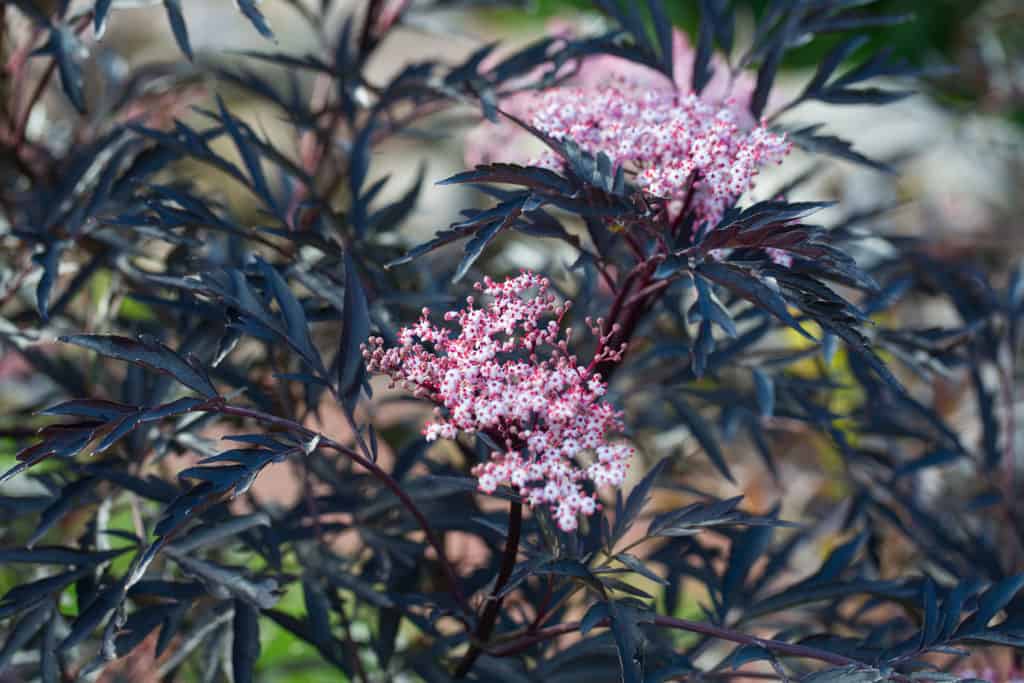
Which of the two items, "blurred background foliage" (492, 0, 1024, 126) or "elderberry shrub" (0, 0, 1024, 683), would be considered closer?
"elderberry shrub" (0, 0, 1024, 683)

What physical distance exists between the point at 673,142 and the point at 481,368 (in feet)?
0.82

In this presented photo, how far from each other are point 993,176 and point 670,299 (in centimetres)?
271

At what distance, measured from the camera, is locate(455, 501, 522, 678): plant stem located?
67 centimetres

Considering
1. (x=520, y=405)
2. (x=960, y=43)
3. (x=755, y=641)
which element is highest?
(x=960, y=43)

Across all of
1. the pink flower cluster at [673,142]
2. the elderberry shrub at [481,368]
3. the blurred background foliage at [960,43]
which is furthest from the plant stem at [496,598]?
the blurred background foliage at [960,43]

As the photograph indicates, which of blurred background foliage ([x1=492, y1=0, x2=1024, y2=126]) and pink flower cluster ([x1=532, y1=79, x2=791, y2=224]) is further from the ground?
blurred background foliage ([x1=492, y1=0, x2=1024, y2=126])

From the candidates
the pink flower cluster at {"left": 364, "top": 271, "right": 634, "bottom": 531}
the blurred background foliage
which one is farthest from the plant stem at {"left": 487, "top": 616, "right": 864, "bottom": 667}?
the blurred background foliage

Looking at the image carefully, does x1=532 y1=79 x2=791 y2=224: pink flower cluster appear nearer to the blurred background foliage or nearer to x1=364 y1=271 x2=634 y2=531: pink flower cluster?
x1=364 y1=271 x2=634 y2=531: pink flower cluster

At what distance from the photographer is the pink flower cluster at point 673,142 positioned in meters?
0.69

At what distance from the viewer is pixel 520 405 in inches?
23.7

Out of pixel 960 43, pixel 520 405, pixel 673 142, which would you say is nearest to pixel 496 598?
pixel 520 405

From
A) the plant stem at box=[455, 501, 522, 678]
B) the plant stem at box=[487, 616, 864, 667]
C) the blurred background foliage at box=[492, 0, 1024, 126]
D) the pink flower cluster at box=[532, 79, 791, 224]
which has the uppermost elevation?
the blurred background foliage at box=[492, 0, 1024, 126]

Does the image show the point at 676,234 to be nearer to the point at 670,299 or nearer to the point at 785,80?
the point at 670,299

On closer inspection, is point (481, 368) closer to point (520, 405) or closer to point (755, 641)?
point (520, 405)
